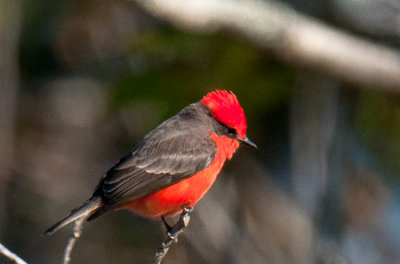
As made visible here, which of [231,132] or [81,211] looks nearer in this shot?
[81,211]

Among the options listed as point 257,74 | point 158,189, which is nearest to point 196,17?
point 257,74

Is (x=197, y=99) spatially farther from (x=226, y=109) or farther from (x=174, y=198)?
(x=174, y=198)

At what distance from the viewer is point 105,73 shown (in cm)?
812

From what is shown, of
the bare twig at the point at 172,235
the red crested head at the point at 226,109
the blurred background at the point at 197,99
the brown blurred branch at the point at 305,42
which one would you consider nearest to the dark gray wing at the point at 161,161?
the red crested head at the point at 226,109

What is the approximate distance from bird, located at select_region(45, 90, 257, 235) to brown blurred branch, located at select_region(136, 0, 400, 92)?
564mm

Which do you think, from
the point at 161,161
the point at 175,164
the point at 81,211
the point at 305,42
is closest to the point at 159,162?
the point at 161,161

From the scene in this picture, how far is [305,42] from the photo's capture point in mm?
6289

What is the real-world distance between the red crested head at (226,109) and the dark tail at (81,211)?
1.05 metres

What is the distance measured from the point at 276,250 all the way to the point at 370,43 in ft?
6.74

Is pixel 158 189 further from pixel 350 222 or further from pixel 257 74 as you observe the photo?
Result: pixel 350 222

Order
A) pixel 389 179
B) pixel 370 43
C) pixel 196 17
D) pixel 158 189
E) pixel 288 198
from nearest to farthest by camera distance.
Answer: pixel 158 189 → pixel 196 17 → pixel 370 43 → pixel 389 179 → pixel 288 198

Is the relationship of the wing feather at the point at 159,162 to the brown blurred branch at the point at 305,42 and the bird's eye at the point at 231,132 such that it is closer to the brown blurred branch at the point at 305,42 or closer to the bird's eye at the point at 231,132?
the bird's eye at the point at 231,132

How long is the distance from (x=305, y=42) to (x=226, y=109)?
33.1 inches

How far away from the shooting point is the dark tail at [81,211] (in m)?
5.38
